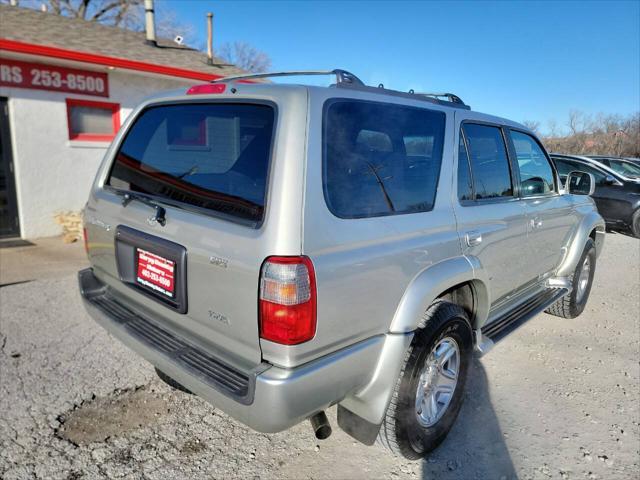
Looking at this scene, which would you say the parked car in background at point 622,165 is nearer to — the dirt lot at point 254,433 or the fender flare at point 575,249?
the fender flare at point 575,249

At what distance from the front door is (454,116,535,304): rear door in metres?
7.34

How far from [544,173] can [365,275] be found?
284 cm

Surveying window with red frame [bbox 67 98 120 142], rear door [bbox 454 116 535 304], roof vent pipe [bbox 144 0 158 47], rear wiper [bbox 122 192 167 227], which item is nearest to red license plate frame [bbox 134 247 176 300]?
rear wiper [bbox 122 192 167 227]

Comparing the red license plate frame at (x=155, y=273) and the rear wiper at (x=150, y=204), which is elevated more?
the rear wiper at (x=150, y=204)

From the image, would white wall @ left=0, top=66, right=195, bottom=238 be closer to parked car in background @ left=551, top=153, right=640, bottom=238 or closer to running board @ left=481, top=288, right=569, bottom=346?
running board @ left=481, top=288, right=569, bottom=346

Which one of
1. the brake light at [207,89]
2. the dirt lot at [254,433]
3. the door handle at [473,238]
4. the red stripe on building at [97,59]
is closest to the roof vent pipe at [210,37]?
the red stripe on building at [97,59]

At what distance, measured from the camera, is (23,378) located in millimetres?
3135

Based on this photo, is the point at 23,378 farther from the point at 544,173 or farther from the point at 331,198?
the point at 544,173

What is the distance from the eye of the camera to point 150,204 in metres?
2.36

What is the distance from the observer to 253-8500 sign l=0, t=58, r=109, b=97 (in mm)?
6891

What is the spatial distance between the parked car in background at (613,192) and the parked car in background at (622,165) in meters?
0.39

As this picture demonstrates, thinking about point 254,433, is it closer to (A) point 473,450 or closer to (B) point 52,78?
(A) point 473,450

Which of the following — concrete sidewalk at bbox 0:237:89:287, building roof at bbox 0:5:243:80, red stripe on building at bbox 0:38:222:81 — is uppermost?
building roof at bbox 0:5:243:80

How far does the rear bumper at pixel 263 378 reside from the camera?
1800 mm
